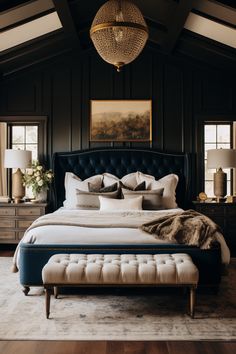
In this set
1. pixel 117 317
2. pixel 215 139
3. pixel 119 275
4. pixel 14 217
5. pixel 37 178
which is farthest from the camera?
pixel 215 139

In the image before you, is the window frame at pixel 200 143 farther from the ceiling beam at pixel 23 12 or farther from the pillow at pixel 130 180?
the ceiling beam at pixel 23 12

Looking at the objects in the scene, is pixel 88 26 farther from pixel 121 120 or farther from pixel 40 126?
pixel 40 126

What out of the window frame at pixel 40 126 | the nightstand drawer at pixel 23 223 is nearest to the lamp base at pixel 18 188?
the nightstand drawer at pixel 23 223

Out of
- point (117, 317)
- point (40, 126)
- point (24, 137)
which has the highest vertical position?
point (40, 126)

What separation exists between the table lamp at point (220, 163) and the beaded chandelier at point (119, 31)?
2.79 metres

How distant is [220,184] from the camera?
6.14 metres

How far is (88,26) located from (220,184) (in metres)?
3.20

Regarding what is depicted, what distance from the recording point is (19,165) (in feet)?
20.0

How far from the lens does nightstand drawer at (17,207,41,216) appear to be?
6.05 metres

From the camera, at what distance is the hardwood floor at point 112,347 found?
2.66 meters

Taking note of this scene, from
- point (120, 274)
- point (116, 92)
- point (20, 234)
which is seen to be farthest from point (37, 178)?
point (120, 274)

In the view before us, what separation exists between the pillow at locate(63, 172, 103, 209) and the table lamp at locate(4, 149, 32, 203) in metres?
0.71

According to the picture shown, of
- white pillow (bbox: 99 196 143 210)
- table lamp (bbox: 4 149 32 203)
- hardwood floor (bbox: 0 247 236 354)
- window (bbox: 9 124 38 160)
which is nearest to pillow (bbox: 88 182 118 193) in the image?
white pillow (bbox: 99 196 143 210)

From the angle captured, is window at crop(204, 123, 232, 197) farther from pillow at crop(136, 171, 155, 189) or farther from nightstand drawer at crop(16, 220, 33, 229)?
nightstand drawer at crop(16, 220, 33, 229)
